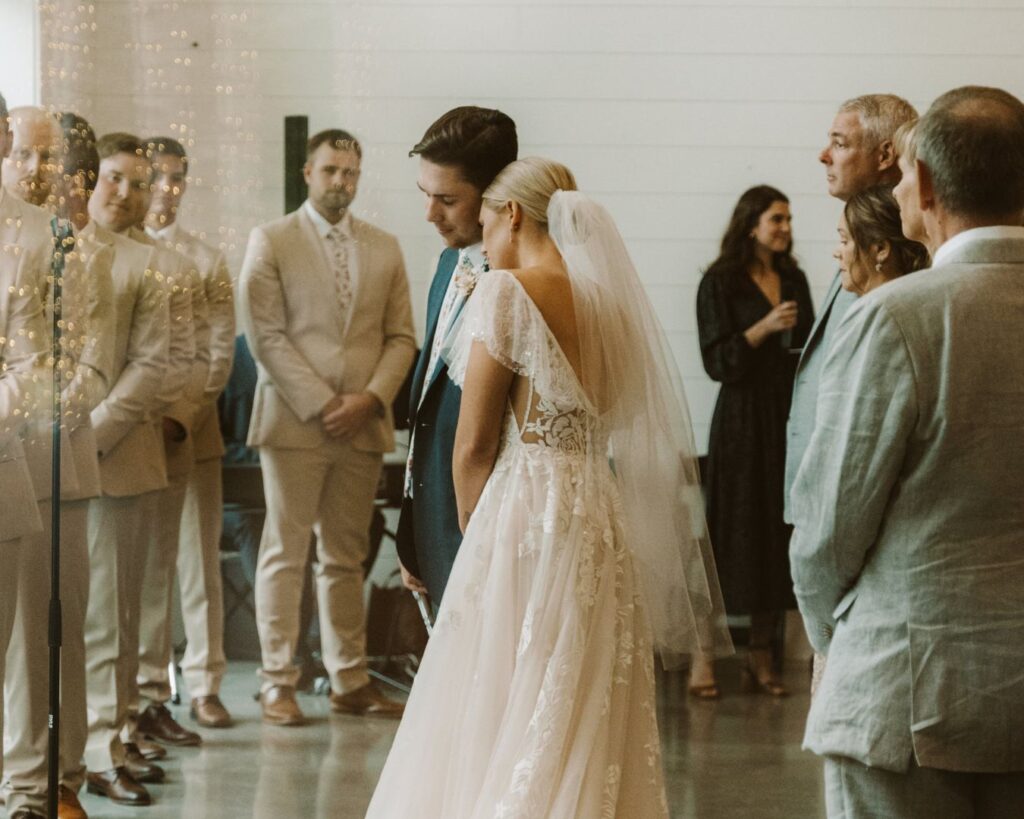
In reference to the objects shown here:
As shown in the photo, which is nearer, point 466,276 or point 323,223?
point 466,276

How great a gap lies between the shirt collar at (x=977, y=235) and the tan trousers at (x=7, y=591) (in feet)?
7.11

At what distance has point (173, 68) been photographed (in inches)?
139

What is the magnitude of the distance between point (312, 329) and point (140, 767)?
120 cm

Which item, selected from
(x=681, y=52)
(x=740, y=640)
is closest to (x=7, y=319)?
(x=681, y=52)

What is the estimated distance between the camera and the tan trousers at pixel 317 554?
12.4 ft

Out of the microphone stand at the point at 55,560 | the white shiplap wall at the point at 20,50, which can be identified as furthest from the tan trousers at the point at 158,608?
the white shiplap wall at the point at 20,50

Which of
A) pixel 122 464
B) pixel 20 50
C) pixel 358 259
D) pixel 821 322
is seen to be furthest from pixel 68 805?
pixel 821 322

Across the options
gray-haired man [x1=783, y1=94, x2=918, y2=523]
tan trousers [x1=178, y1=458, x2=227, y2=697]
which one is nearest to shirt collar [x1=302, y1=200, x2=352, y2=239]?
tan trousers [x1=178, y1=458, x2=227, y2=697]

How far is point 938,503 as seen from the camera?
5.32 ft

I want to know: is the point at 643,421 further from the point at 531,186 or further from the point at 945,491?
the point at 945,491

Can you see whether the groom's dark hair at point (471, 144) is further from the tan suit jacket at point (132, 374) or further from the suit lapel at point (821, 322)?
the tan suit jacket at point (132, 374)

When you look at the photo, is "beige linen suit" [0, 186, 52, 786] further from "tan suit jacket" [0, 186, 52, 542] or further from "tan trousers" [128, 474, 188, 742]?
"tan trousers" [128, 474, 188, 742]

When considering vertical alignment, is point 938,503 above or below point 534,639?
above

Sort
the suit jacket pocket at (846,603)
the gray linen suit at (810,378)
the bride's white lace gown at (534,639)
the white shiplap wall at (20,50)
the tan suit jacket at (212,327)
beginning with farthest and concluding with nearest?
the tan suit jacket at (212,327)
the white shiplap wall at (20,50)
the gray linen suit at (810,378)
the bride's white lace gown at (534,639)
the suit jacket pocket at (846,603)
